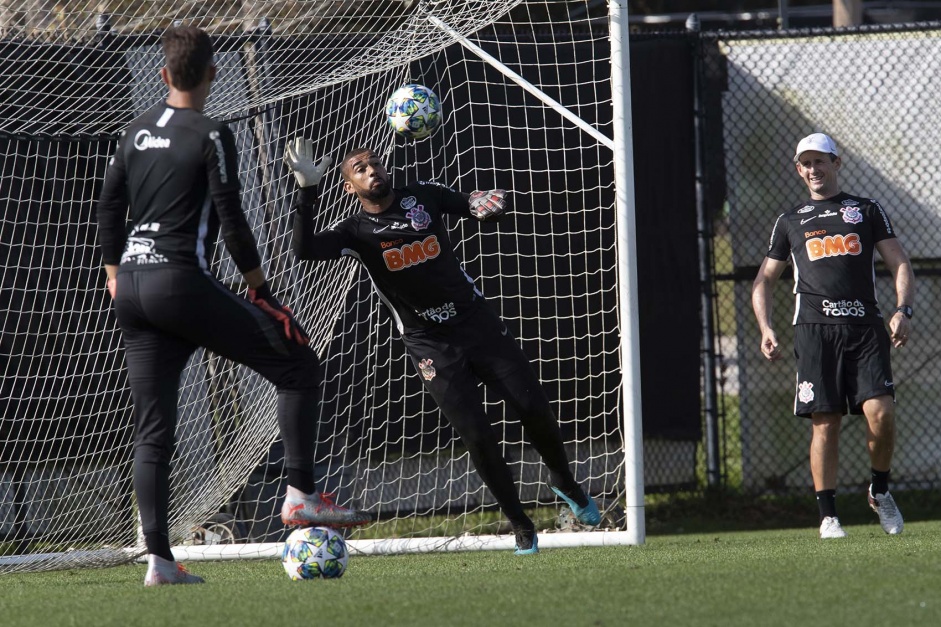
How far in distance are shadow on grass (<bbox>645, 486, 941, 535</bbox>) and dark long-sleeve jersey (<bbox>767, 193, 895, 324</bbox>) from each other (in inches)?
92.5

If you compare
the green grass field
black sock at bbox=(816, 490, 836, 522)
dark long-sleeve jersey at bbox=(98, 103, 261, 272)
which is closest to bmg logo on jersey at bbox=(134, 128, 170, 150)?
dark long-sleeve jersey at bbox=(98, 103, 261, 272)

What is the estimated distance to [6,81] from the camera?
7785mm

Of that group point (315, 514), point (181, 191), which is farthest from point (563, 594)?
point (181, 191)

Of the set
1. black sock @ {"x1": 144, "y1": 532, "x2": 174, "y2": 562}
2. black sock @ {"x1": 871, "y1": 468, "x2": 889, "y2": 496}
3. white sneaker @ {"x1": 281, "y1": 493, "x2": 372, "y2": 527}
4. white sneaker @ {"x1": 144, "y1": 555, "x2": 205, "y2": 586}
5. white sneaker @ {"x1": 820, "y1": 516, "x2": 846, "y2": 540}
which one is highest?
white sneaker @ {"x1": 281, "y1": 493, "x2": 372, "y2": 527}

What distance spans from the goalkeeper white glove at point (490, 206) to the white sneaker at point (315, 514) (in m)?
1.74

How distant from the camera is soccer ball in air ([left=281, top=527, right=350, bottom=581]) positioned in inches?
193

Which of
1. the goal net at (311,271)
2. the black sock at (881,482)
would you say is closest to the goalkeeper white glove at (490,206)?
the goal net at (311,271)

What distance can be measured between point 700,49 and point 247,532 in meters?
4.76

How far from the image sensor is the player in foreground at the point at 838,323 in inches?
266

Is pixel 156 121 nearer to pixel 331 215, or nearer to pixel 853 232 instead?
pixel 331 215

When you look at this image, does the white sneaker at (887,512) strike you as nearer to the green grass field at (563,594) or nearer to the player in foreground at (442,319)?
the green grass field at (563,594)

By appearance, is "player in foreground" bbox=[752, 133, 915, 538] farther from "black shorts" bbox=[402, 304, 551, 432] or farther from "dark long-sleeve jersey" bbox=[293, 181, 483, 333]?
"dark long-sleeve jersey" bbox=[293, 181, 483, 333]

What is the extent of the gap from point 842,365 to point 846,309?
0.31m

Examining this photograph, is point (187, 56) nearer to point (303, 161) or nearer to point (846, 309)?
point (303, 161)
